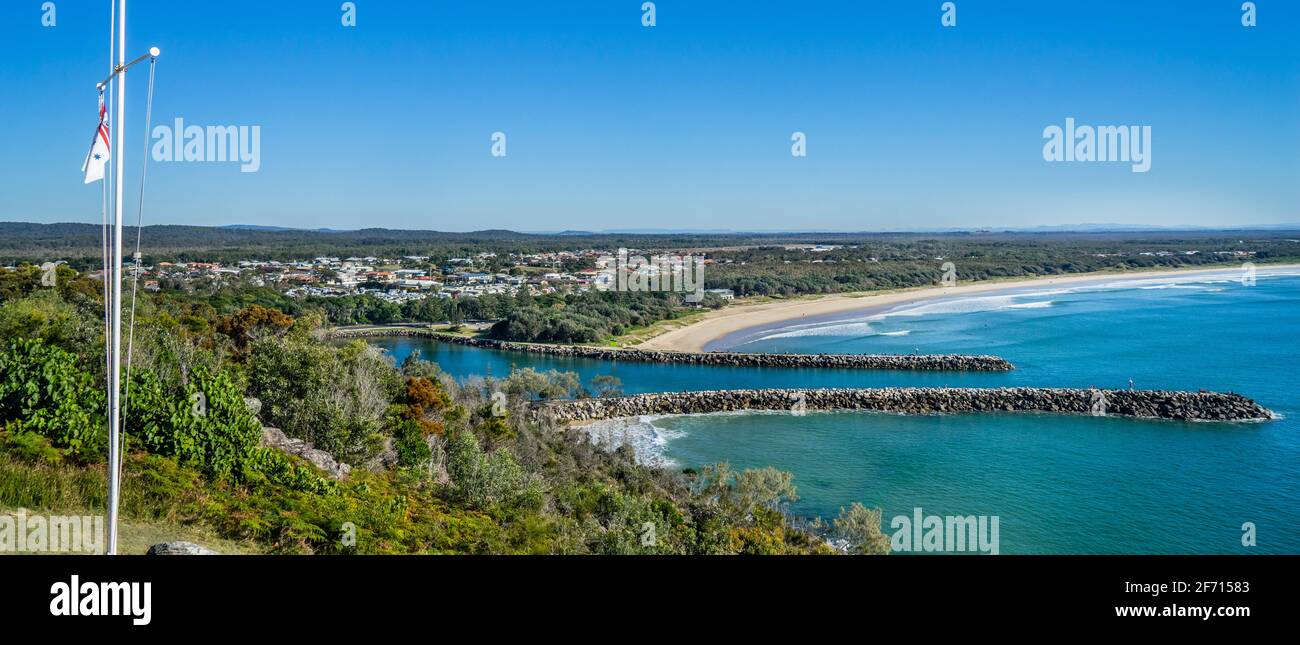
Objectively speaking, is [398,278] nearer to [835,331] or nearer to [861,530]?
[835,331]

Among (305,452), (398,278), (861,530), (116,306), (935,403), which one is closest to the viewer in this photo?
(116,306)

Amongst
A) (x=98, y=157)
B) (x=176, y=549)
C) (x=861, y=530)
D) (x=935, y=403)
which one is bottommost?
(x=861, y=530)

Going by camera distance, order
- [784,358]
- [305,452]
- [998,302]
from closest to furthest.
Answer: [305,452]
[784,358]
[998,302]

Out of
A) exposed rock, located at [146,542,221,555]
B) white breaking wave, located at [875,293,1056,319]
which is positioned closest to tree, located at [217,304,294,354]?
exposed rock, located at [146,542,221,555]

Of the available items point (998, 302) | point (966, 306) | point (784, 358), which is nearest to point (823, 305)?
point (966, 306)

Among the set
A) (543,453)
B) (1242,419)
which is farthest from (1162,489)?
(543,453)

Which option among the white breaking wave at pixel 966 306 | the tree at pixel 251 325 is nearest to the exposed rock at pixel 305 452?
the tree at pixel 251 325
